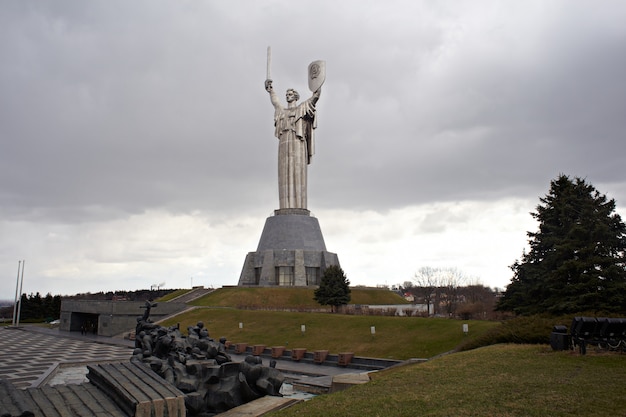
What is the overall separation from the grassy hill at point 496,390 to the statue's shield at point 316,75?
134 feet

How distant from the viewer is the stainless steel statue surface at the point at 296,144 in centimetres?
4903

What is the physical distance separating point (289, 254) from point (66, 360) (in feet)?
89.4

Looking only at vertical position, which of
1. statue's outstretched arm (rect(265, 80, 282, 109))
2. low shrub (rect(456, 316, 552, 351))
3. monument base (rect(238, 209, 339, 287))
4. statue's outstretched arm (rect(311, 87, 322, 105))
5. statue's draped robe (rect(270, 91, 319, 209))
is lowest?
low shrub (rect(456, 316, 552, 351))

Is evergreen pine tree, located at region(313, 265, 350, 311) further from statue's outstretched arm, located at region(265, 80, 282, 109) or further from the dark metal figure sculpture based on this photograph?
statue's outstretched arm, located at region(265, 80, 282, 109)

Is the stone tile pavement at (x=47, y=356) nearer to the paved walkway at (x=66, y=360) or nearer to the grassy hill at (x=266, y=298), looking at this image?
the paved walkway at (x=66, y=360)

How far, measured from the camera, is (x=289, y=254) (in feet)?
152

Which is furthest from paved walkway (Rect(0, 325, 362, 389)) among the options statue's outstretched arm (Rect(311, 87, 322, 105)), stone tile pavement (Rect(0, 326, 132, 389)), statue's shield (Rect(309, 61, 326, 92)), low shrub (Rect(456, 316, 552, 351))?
statue's shield (Rect(309, 61, 326, 92))

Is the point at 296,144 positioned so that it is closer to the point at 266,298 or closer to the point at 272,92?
the point at 272,92

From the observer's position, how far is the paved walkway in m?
15.8

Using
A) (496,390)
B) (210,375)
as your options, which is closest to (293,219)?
(210,375)

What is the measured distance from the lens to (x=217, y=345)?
11.6m

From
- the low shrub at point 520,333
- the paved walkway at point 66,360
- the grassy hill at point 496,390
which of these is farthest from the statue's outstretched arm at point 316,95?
the grassy hill at point 496,390

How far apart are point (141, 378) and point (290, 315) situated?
2047cm

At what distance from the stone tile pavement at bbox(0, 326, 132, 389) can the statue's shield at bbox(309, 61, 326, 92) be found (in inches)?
1237
